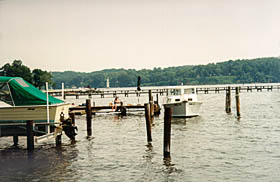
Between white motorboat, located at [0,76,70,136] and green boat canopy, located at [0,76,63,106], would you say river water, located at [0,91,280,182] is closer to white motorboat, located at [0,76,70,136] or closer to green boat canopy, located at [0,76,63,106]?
white motorboat, located at [0,76,70,136]

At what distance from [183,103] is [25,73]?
302 feet

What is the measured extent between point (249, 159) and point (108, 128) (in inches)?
697

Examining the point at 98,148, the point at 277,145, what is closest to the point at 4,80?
the point at 98,148

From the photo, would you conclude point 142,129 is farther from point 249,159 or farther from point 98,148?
point 249,159

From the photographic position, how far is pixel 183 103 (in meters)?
44.5

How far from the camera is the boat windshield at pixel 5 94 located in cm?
2534

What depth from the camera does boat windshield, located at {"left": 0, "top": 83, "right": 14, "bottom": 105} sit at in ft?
83.1

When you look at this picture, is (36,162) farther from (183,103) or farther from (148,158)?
(183,103)

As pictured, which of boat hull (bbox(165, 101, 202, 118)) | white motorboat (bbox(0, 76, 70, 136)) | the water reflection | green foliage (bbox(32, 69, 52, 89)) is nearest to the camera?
the water reflection

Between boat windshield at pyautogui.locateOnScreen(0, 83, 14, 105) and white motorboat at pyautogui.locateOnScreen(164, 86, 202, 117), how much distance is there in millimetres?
22094

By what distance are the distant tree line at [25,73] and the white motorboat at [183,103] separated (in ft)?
280

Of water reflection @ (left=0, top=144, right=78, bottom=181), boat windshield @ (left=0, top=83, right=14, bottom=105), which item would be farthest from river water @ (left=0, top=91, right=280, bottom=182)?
boat windshield @ (left=0, top=83, right=14, bottom=105)

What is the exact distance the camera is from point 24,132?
24766 mm

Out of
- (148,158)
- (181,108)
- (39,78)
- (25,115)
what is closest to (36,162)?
(25,115)
